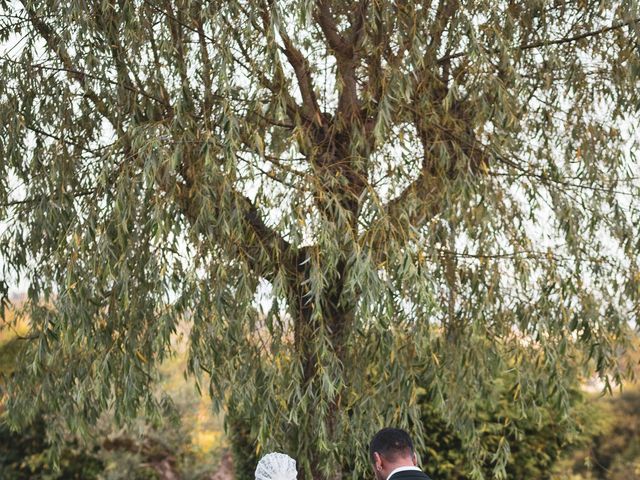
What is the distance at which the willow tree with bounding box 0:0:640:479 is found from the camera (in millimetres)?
4695

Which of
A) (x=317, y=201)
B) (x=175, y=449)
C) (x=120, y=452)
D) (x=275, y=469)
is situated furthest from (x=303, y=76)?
(x=175, y=449)

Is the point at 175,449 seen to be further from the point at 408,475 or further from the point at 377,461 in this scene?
the point at 408,475

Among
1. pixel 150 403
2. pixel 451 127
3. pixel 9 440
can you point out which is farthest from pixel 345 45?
pixel 9 440

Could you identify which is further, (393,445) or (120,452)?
(120,452)

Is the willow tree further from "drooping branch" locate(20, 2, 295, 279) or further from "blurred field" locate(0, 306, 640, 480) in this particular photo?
"blurred field" locate(0, 306, 640, 480)

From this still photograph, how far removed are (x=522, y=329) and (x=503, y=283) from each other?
327 millimetres

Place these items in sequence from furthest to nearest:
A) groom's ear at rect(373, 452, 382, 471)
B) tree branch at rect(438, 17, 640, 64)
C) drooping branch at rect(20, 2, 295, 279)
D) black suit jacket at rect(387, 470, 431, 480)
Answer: tree branch at rect(438, 17, 640, 64) → drooping branch at rect(20, 2, 295, 279) → groom's ear at rect(373, 452, 382, 471) → black suit jacket at rect(387, 470, 431, 480)

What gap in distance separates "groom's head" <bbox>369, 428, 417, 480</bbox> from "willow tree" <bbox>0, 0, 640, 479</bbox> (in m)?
0.96

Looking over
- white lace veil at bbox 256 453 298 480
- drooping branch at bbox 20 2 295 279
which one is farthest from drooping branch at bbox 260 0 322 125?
white lace veil at bbox 256 453 298 480

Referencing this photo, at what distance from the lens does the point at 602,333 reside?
5.36m

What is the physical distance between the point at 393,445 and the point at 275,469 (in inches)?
20.3

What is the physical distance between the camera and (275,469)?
359 cm

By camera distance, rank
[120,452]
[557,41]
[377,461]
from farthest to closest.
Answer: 1. [120,452]
2. [557,41]
3. [377,461]

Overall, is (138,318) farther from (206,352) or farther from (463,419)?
(463,419)
